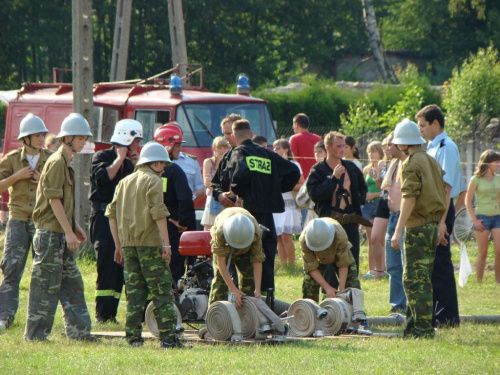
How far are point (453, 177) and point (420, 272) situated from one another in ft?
3.89

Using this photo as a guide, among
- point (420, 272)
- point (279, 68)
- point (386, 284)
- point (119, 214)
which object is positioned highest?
point (279, 68)

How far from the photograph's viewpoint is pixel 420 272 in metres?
8.87

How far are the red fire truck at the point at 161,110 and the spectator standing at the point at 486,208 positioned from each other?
4819mm

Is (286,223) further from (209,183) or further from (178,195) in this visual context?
(178,195)

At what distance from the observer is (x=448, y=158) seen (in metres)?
9.55

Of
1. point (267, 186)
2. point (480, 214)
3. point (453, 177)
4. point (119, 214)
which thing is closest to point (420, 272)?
point (453, 177)

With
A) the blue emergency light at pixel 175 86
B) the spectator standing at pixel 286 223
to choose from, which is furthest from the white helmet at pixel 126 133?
the blue emergency light at pixel 175 86

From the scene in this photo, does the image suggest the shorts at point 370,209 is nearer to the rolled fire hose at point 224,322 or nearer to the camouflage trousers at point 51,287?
the rolled fire hose at point 224,322

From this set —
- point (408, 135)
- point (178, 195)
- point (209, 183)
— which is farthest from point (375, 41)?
point (408, 135)

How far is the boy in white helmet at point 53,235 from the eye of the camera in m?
8.68

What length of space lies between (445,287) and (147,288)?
3004mm

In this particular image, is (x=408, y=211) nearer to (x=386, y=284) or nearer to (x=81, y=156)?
(x=386, y=284)

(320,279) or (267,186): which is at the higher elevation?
(267,186)

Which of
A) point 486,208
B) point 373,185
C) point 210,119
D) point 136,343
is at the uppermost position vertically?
point 210,119
